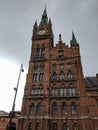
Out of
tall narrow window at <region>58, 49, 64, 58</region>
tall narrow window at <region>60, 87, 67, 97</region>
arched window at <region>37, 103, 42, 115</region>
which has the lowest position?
arched window at <region>37, 103, 42, 115</region>

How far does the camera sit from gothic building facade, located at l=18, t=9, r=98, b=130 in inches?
1186

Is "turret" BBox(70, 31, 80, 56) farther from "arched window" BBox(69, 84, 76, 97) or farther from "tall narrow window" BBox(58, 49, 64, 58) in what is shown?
"arched window" BBox(69, 84, 76, 97)

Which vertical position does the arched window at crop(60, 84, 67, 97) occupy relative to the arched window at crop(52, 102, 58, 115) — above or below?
above

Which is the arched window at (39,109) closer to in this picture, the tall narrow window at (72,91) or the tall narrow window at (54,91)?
the tall narrow window at (54,91)

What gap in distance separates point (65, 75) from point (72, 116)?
34.7ft

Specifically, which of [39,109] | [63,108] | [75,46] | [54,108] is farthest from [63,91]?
[75,46]

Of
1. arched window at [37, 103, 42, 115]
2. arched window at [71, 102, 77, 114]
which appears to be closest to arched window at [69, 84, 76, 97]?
arched window at [71, 102, 77, 114]

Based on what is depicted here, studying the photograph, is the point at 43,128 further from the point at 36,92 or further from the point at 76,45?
the point at 76,45

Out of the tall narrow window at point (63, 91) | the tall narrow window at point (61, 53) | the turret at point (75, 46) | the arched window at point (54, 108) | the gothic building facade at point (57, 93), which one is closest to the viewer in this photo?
the gothic building facade at point (57, 93)

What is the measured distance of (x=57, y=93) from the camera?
1344 inches

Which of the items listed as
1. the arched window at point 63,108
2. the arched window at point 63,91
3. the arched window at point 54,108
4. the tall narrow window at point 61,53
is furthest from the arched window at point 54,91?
the tall narrow window at point 61,53

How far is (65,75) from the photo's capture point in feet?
119

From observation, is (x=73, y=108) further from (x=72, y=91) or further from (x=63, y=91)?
(x=63, y=91)

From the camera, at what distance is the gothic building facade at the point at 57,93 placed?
30.1 metres
